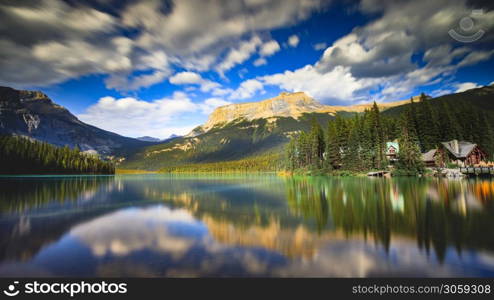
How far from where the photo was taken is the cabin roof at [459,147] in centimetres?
6080

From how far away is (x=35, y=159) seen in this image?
13088cm

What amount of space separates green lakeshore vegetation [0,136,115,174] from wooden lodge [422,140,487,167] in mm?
175408

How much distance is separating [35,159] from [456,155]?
185 m

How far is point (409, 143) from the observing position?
60281 mm

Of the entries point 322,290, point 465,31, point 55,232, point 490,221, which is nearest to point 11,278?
point 55,232

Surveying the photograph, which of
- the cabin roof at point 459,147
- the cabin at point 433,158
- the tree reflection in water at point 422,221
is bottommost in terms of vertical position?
the tree reflection in water at point 422,221

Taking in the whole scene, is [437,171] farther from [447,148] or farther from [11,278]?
[11,278]

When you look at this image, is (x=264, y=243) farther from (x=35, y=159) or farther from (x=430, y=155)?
(x=35, y=159)

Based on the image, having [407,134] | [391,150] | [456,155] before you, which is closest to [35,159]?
[391,150]

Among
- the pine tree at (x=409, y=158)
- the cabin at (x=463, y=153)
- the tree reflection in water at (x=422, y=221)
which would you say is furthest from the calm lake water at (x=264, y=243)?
the cabin at (x=463, y=153)

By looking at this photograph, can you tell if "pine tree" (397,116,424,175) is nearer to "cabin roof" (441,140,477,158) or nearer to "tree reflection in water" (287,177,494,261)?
"cabin roof" (441,140,477,158)

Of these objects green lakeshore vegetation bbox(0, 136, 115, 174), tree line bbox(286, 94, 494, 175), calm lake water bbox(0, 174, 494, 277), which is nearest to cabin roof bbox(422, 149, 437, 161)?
tree line bbox(286, 94, 494, 175)

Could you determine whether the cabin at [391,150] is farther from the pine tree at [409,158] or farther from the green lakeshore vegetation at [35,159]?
the green lakeshore vegetation at [35,159]

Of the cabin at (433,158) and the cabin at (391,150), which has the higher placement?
the cabin at (391,150)
